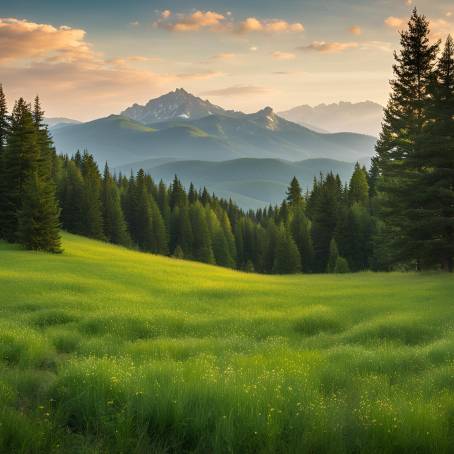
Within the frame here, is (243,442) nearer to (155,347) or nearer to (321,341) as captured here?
(155,347)

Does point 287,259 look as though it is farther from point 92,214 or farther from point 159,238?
point 92,214

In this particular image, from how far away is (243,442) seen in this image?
869 cm

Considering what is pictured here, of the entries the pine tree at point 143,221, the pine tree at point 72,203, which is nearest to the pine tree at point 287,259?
the pine tree at point 143,221

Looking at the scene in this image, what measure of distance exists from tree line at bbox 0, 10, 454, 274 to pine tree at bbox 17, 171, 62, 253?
4.6 inches

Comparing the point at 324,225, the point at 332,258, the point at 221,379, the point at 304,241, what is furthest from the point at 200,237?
the point at 221,379

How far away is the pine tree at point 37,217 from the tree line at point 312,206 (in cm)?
12

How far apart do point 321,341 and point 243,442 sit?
399 inches

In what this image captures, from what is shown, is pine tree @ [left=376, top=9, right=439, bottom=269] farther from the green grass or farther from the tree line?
the green grass

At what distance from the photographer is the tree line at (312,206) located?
4022cm

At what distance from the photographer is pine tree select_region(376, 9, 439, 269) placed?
40844mm

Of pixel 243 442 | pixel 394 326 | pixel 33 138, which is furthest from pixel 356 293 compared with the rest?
pixel 33 138

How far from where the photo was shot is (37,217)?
54594mm

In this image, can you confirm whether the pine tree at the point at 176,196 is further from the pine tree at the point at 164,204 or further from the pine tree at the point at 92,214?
the pine tree at the point at 92,214

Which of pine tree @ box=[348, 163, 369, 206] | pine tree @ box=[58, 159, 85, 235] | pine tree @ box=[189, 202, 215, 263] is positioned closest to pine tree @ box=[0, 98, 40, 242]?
pine tree @ box=[58, 159, 85, 235]
